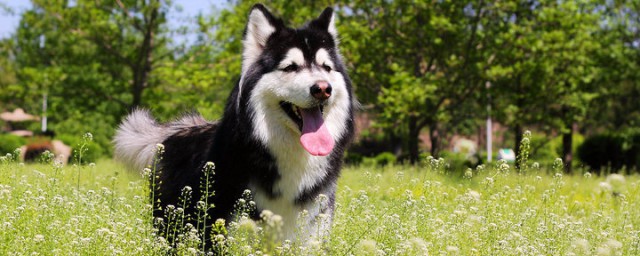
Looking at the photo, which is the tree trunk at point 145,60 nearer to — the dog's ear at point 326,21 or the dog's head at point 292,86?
the dog's ear at point 326,21

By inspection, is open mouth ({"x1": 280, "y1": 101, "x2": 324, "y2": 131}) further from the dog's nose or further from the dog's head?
the dog's nose

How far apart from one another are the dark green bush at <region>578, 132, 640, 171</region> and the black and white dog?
2029cm

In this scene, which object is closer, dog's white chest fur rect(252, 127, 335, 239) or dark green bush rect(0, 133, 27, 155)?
dog's white chest fur rect(252, 127, 335, 239)

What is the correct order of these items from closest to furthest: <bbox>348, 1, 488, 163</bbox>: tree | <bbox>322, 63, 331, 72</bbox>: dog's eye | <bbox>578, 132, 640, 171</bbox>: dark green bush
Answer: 1. <bbox>322, 63, 331, 72</bbox>: dog's eye
2. <bbox>348, 1, 488, 163</bbox>: tree
3. <bbox>578, 132, 640, 171</bbox>: dark green bush

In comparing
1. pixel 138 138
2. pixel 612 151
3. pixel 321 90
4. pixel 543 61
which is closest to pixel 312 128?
pixel 321 90

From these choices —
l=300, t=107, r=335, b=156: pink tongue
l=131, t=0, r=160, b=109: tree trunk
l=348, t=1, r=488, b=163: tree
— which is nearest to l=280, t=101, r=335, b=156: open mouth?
l=300, t=107, r=335, b=156: pink tongue

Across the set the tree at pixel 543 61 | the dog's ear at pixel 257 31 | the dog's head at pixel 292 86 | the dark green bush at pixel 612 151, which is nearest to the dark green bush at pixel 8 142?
the tree at pixel 543 61

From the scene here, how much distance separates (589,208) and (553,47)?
10.4 meters

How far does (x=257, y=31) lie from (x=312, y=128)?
3.06ft

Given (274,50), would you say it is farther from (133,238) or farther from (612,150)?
(612,150)

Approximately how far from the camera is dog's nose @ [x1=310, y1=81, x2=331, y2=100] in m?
5.00

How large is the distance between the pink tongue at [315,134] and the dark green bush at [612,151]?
2043 centimetres

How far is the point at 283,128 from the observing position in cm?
529

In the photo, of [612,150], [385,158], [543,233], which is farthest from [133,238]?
[612,150]
